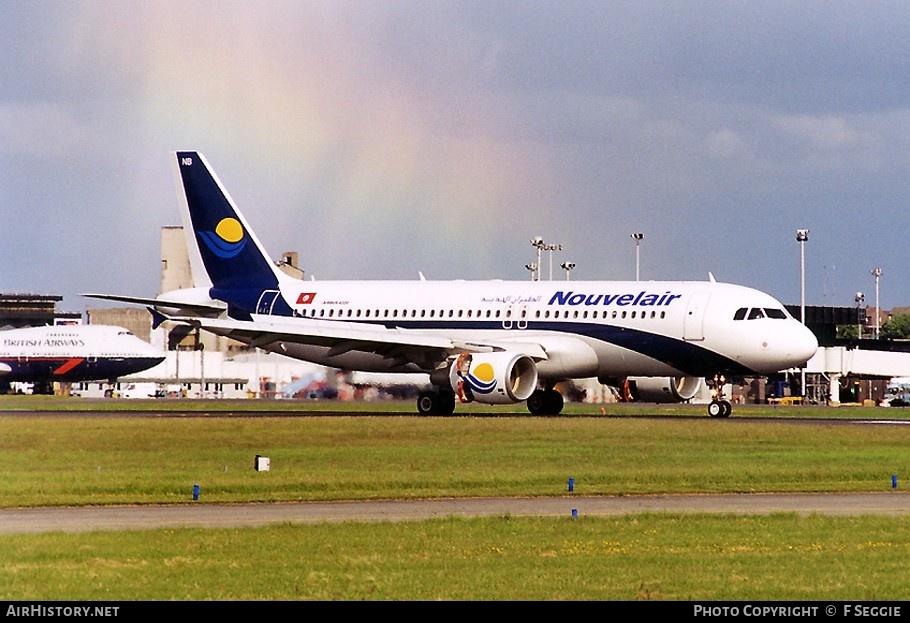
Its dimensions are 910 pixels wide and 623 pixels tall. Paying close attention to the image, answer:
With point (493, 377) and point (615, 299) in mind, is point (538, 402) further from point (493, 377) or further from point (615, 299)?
point (493, 377)

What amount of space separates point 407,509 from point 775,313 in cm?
3440

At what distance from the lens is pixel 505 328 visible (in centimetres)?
6488

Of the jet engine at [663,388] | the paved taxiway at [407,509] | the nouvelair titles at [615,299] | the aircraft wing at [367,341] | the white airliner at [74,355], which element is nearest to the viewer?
the paved taxiway at [407,509]

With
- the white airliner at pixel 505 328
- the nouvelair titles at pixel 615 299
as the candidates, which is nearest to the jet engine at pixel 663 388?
the white airliner at pixel 505 328

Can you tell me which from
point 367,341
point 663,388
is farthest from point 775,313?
point 367,341

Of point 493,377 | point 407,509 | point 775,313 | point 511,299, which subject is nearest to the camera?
point 407,509

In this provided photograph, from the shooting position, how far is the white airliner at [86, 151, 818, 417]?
6128 centimetres

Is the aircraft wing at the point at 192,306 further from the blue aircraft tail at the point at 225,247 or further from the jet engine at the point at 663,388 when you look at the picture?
the jet engine at the point at 663,388

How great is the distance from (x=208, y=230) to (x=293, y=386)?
11.5 m

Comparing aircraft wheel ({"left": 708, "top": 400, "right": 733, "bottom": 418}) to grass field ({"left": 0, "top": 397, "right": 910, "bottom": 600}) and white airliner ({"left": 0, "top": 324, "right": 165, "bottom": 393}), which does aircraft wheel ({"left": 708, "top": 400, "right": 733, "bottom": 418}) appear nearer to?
grass field ({"left": 0, "top": 397, "right": 910, "bottom": 600})

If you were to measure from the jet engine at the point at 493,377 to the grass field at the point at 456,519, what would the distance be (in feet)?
3.55

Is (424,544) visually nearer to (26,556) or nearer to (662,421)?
(26,556)

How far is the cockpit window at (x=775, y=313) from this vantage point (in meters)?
61.8

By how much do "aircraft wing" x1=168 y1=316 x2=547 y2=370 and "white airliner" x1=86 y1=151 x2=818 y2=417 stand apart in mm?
59
